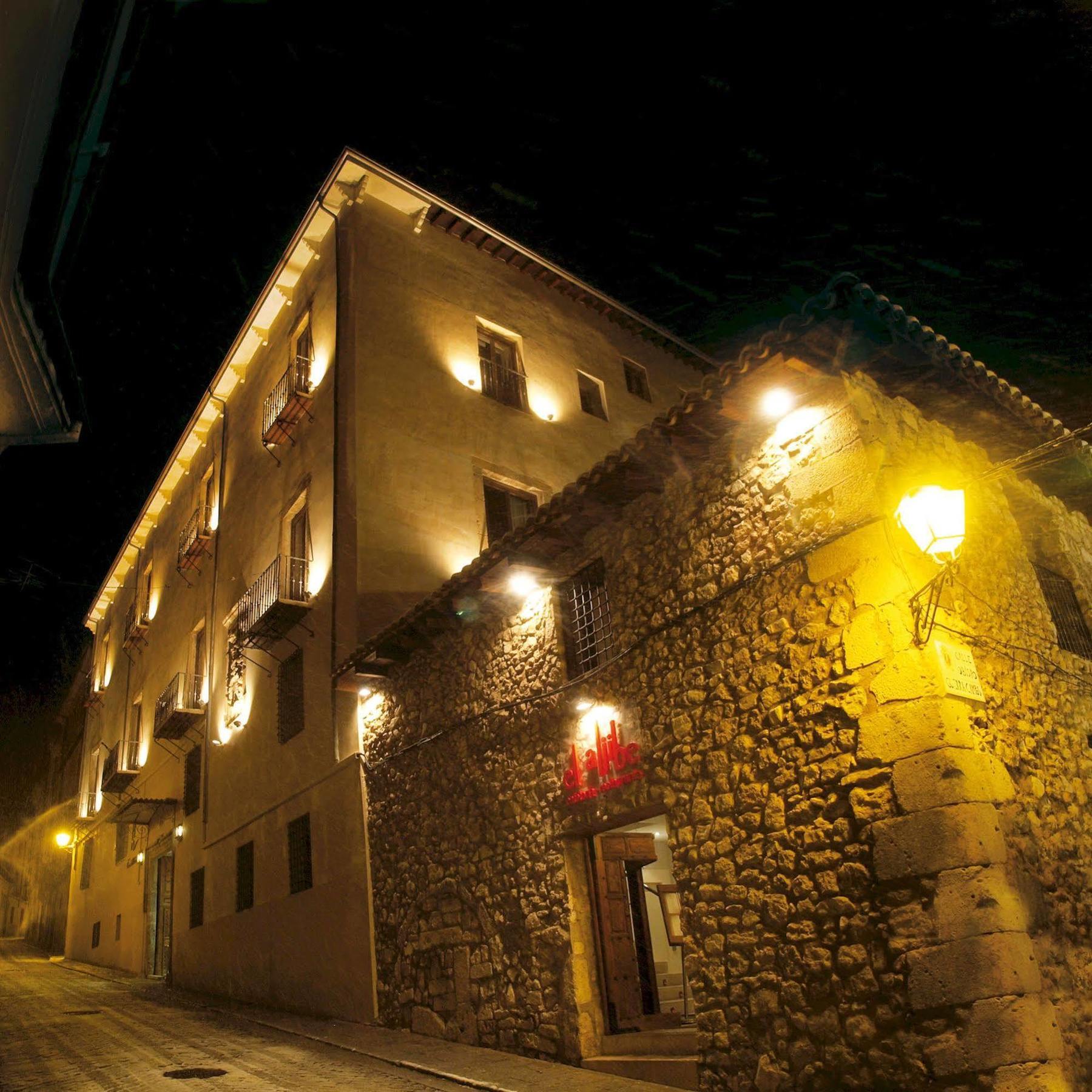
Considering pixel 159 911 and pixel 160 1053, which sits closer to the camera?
pixel 160 1053

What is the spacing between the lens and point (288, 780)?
1300 centimetres

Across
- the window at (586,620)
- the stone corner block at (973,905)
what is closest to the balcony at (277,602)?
the window at (586,620)

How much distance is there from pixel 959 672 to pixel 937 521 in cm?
112

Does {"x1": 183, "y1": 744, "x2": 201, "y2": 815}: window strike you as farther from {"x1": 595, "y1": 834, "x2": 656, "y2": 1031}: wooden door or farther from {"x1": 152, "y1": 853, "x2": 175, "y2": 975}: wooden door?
{"x1": 595, "y1": 834, "x2": 656, "y2": 1031}: wooden door

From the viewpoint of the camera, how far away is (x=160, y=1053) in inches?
348

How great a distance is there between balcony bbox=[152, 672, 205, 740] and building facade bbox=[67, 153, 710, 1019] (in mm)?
73

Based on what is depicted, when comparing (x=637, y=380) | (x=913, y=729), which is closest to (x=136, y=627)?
(x=637, y=380)

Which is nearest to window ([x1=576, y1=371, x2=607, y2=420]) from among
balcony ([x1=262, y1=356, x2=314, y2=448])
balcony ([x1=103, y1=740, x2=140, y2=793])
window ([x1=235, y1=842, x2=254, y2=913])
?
balcony ([x1=262, y1=356, x2=314, y2=448])

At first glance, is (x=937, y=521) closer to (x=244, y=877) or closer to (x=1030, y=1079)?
(x=1030, y=1079)

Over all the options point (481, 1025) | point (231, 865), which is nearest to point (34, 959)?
point (231, 865)

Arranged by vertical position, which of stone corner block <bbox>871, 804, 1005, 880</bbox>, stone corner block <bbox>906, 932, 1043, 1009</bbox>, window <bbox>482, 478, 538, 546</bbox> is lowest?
stone corner block <bbox>906, 932, 1043, 1009</bbox>

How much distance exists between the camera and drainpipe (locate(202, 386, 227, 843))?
16.6 meters

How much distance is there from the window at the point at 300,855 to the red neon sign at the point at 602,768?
20.1ft

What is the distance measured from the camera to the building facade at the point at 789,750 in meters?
5.23
